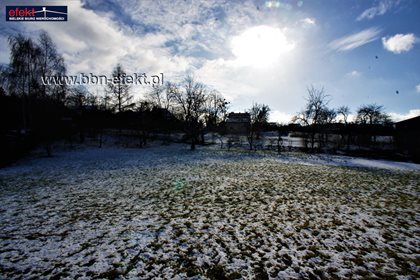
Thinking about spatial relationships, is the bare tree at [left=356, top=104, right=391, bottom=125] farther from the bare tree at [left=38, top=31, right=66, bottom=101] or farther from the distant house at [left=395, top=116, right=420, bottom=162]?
the bare tree at [left=38, top=31, right=66, bottom=101]

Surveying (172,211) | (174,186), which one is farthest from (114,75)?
(172,211)

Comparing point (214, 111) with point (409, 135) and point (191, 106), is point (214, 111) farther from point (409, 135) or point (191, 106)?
point (409, 135)

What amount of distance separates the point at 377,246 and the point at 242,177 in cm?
800

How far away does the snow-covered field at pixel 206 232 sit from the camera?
3971 mm

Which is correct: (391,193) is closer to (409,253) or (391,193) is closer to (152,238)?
(409,253)

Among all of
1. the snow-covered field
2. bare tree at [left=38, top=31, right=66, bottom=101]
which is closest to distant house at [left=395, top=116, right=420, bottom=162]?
the snow-covered field

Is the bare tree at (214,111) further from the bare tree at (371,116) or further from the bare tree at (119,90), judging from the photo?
the bare tree at (371,116)

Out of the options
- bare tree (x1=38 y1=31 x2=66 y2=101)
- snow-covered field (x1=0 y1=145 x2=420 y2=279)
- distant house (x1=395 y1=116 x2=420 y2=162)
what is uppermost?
bare tree (x1=38 y1=31 x2=66 y2=101)

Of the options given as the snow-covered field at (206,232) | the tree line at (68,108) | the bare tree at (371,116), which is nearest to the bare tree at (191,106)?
the tree line at (68,108)

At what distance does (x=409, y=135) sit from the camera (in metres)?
33.2

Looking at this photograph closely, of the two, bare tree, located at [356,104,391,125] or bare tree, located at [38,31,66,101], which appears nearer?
bare tree, located at [38,31,66,101]

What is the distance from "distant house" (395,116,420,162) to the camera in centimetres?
3206

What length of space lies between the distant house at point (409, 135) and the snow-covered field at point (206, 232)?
33.0 metres

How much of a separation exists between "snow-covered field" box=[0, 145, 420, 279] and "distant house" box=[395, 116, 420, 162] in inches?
1301
